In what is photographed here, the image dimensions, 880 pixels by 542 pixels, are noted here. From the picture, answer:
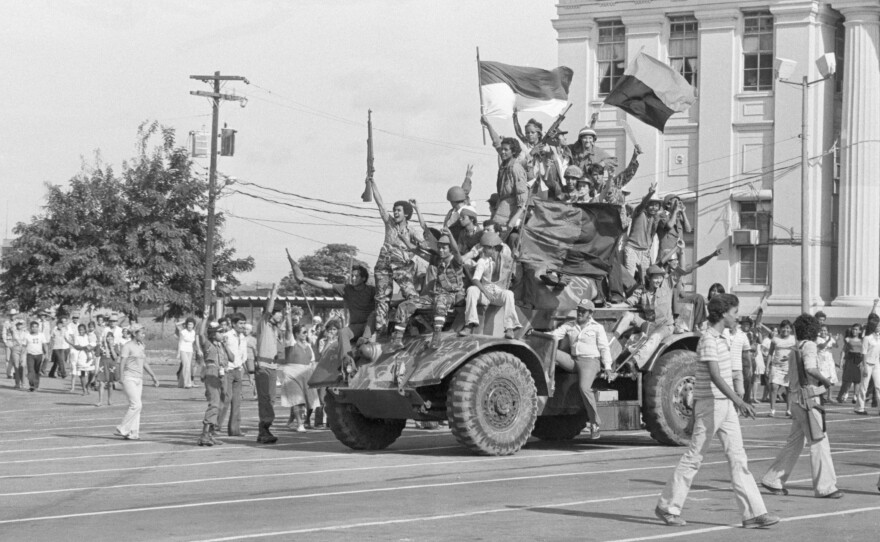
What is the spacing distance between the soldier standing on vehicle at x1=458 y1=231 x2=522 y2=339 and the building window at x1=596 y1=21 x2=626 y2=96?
3428cm

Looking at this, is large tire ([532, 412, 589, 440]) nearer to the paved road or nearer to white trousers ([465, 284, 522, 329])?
the paved road

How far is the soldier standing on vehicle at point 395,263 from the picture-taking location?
18359 millimetres

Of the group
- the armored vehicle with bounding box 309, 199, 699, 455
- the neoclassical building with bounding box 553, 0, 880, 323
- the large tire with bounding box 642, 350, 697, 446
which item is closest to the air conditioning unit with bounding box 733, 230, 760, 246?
the neoclassical building with bounding box 553, 0, 880, 323

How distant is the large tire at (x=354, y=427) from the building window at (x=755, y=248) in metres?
32.7

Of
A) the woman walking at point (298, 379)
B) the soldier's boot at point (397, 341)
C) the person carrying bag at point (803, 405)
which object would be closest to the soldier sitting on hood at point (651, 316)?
the soldier's boot at point (397, 341)

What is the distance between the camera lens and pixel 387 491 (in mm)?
13586

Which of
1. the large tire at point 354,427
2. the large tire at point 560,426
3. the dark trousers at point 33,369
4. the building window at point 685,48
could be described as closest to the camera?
the large tire at point 354,427

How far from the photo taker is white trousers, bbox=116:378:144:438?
20.5m

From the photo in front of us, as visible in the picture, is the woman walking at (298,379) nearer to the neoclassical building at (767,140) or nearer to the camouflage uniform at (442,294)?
the camouflage uniform at (442,294)

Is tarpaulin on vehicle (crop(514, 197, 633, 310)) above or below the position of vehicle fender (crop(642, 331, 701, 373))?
above

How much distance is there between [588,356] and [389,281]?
2652 millimetres

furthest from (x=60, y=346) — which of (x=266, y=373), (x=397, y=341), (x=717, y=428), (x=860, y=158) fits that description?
(x=717, y=428)

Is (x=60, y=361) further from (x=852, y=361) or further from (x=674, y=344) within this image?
(x=674, y=344)

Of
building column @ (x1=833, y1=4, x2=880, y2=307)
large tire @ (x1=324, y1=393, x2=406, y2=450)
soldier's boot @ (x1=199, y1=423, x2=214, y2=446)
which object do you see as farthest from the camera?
building column @ (x1=833, y1=4, x2=880, y2=307)
